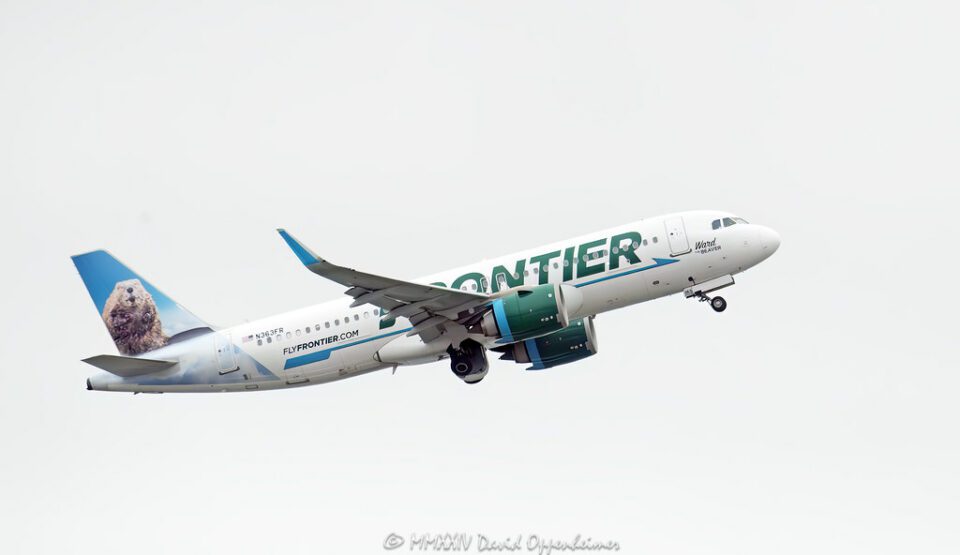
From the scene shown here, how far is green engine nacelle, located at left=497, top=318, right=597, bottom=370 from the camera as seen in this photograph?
51406 mm

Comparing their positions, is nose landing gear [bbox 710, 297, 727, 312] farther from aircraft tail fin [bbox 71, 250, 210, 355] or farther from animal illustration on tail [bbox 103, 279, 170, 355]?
animal illustration on tail [bbox 103, 279, 170, 355]

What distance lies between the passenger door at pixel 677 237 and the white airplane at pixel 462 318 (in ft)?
0.12

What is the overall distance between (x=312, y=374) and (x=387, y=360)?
3.38 m

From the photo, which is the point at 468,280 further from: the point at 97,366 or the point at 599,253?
the point at 97,366

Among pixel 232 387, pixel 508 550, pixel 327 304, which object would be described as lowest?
pixel 508 550

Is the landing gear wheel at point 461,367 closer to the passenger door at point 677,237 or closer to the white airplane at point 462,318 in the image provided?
the white airplane at point 462,318

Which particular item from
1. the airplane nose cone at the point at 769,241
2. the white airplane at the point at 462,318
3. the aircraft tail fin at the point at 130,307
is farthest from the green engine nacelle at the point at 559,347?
the aircraft tail fin at the point at 130,307

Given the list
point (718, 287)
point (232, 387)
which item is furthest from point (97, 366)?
point (718, 287)

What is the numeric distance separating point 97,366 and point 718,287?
974 inches

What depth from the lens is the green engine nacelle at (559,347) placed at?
51.4 m

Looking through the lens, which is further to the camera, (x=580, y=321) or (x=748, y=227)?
(x=580, y=321)

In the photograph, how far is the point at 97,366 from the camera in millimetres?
49938

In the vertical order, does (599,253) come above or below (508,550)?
above

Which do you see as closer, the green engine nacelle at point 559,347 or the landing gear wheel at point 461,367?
the landing gear wheel at point 461,367
